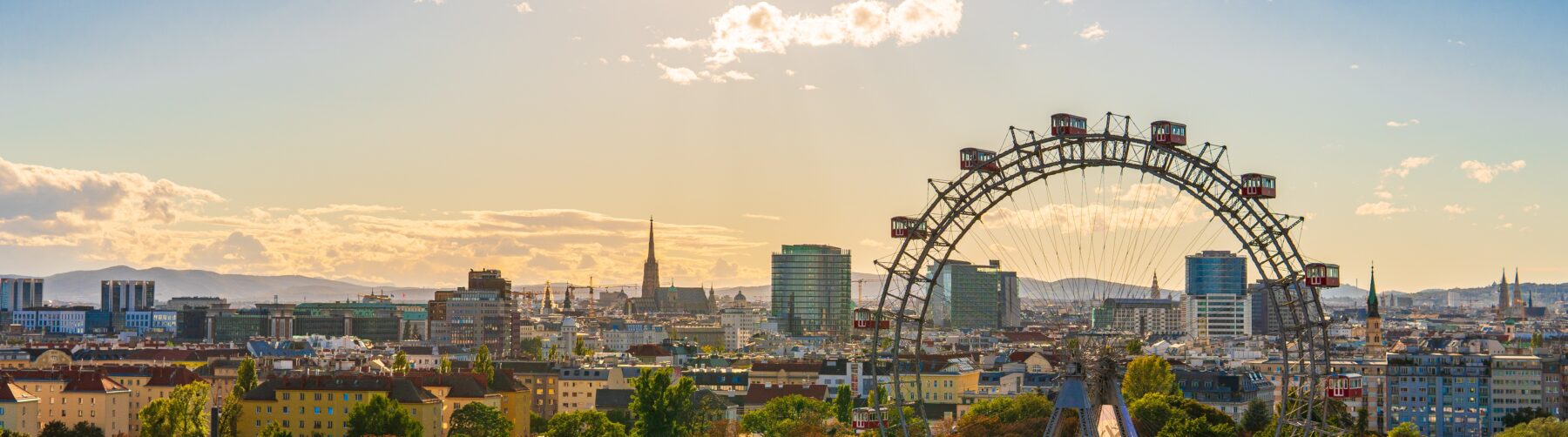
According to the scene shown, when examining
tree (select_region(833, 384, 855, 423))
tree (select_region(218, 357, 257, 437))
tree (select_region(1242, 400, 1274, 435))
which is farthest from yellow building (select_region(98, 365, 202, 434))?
tree (select_region(1242, 400, 1274, 435))

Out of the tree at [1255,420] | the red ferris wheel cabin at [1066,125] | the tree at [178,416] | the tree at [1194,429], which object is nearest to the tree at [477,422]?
the tree at [178,416]

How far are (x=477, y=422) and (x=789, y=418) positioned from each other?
21.2 metres

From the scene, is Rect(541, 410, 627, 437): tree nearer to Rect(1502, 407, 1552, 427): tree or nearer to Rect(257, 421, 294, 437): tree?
Answer: Rect(257, 421, 294, 437): tree

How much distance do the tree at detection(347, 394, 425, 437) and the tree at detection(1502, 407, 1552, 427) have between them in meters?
79.0

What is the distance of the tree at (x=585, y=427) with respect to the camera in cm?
12019

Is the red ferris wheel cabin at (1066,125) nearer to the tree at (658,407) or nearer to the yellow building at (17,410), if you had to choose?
the tree at (658,407)

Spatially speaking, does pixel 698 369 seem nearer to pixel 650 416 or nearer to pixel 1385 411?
pixel 1385 411

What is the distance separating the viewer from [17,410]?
127125 mm

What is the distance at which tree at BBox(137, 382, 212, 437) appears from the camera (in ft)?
393

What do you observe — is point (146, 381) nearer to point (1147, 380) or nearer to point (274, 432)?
point (274, 432)

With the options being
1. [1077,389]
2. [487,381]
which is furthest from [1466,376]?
[1077,389]

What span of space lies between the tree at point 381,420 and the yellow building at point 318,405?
23.1ft

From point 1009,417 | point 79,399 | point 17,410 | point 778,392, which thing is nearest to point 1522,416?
point 1009,417

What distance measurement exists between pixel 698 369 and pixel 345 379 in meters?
67.3
